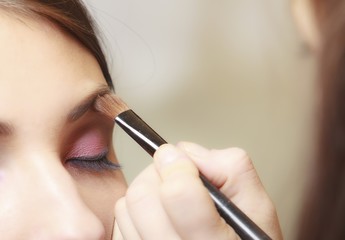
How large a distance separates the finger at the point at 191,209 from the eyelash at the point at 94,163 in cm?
25

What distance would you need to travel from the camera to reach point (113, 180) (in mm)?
822

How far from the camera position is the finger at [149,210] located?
0.57 m

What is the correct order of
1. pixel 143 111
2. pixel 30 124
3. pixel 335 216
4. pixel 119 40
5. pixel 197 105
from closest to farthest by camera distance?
pixel 335 216 → pixel 30 124 → pixel 119 40 → pixel 143 111 → pixel 197 105

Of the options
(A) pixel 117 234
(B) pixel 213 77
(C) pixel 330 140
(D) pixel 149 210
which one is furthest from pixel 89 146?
(B) pixel 213 77

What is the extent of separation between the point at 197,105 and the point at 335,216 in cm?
117

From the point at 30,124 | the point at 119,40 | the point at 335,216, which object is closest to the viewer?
the point at 335,216

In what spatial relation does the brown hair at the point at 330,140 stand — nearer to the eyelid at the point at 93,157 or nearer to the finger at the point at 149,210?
the finger at the point at 149,210

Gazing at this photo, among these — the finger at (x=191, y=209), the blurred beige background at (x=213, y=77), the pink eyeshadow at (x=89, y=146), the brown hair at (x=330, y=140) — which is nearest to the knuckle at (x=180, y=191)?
the finger at (x=191, y=209)

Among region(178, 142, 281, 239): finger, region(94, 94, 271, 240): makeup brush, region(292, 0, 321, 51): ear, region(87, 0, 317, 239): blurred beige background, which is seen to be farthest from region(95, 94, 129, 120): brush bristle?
region(87, 0, 317, 239): blurred beige background

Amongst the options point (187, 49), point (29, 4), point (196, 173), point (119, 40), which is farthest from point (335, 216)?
point (187, 49)

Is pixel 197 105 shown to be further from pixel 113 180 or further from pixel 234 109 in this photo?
pixel 113 180

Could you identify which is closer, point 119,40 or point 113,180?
point 113,180

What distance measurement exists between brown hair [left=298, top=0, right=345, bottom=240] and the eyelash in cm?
33

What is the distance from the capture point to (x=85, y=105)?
2.42 ft
